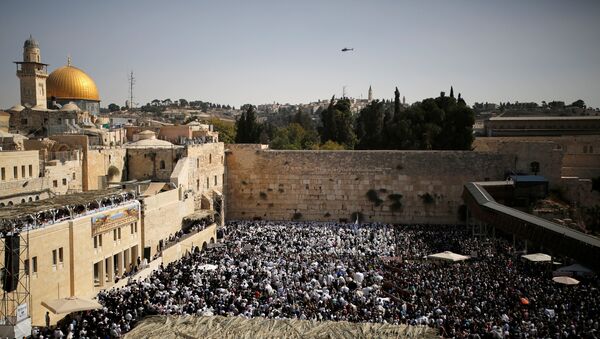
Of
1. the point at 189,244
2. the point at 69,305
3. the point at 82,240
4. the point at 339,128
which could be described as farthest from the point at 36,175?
the point at 339,128

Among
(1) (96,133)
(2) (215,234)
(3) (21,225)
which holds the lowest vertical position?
(2) (215,234)

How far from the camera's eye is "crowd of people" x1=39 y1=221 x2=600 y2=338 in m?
13.5

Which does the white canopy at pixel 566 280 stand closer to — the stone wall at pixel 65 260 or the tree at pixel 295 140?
the stone wall at pixel 65 260

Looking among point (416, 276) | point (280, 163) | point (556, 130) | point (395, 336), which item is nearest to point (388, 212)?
point (280, 163)

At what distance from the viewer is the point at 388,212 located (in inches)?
1196

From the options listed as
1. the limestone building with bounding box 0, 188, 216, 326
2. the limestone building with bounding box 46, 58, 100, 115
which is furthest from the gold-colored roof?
the limestone building with bounding box 0, 188, 216, 326

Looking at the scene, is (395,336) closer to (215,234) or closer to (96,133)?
(215,234)

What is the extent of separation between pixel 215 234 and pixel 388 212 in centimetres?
932

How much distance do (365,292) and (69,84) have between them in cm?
2620

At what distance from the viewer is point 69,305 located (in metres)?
14.1

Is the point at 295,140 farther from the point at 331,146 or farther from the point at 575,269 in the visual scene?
the point at 575,269

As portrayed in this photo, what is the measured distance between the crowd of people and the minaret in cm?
1655

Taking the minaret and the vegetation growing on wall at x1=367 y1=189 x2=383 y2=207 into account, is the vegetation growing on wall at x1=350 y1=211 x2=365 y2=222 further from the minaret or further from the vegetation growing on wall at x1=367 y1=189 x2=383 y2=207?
the minaret

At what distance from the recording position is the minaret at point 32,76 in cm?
3170
